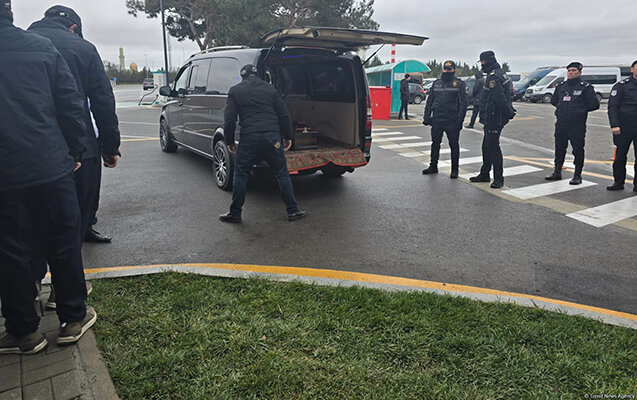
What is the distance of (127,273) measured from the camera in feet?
12.1

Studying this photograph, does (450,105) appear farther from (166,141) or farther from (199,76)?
(166,141)

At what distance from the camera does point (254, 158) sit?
5312 millimetres

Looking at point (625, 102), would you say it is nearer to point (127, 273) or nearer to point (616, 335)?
point (616, 335)

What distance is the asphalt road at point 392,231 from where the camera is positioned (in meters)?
4.04

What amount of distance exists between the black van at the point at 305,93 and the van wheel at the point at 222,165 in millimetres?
14

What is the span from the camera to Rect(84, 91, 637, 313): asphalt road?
4043 millimetres

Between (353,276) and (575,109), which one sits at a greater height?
(575,109)

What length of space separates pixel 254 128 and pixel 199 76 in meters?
2.92

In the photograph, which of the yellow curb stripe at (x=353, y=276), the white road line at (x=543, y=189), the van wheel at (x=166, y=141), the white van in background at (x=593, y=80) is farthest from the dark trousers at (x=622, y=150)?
the white van in background at (x=593, y=80)

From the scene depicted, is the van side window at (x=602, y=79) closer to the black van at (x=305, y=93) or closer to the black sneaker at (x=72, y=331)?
the black van at (x=305, y=93)

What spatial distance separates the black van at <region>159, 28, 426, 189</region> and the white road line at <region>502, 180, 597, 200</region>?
234 cm

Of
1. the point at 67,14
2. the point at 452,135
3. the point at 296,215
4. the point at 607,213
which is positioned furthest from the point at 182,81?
the point at 607,213

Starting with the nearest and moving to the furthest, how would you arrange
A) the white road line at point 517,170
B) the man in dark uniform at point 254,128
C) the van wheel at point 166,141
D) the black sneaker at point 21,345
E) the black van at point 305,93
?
the black sneaker at point 21,345 < the man in dark uniform at point 254,128 < the black van at point 305,93 < the white road line at point 517,170 < the van wheel at point 166,141

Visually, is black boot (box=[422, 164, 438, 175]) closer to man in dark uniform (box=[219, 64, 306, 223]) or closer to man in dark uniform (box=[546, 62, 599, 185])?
man in dark uniform (box=[546, 62, 599, 185])
